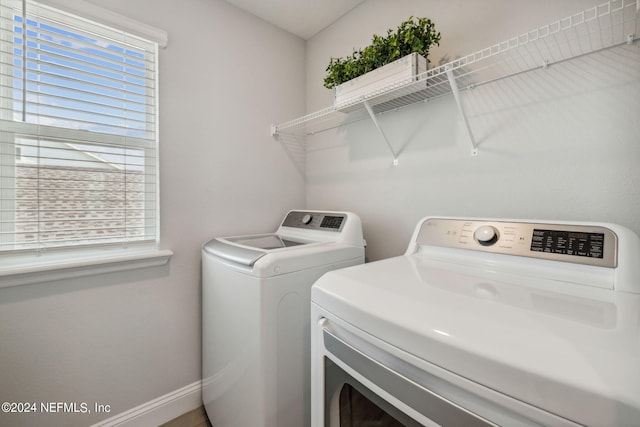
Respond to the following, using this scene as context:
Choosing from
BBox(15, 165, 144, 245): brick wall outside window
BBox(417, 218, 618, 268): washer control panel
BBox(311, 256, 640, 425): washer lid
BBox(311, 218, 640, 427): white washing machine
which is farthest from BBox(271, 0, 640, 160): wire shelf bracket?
BBox(15, 165, 144, 245): brick wall outside window

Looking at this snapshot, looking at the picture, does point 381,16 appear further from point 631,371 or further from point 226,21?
point 631,371

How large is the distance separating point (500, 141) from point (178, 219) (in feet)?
5.44

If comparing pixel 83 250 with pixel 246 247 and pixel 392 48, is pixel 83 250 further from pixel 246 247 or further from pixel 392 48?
pixel 392 48

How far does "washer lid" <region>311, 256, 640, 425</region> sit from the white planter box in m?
0.88

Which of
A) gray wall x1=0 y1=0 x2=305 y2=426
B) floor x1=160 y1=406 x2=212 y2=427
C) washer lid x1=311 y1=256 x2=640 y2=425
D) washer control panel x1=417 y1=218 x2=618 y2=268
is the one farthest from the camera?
floor x1=160 y1=406 x2=212 y2=427

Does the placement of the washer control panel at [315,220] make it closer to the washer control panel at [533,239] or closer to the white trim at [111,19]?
the washer control panel at [533,239]

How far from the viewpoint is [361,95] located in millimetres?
1393

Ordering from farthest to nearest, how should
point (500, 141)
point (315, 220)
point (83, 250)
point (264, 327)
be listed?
point (315, 220), point (83, 250), point (500, 141), point (264, 327)

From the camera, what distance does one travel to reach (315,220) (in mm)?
1670

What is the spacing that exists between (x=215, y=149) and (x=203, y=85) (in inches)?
14.8

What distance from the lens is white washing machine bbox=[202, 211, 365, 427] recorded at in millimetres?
1076

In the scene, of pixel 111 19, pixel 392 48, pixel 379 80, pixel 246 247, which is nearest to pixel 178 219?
pixel 246 247

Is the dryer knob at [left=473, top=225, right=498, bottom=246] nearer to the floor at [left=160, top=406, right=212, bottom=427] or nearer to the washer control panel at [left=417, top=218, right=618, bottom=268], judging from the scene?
the washer control panel at [left=417, top=218, right=618, bottom=268]

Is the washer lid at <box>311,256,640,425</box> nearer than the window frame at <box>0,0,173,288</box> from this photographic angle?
Yes
